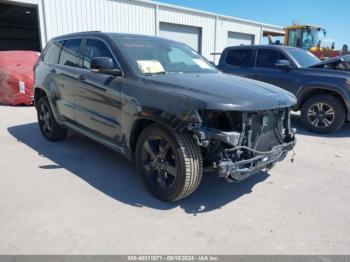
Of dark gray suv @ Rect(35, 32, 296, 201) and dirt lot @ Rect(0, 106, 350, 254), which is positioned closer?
dirt lot @ Rect(0, 106, 350, 254)

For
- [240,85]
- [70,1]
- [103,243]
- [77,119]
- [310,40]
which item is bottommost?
[103,243]

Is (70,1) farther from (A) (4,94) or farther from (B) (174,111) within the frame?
(B) (174,111)

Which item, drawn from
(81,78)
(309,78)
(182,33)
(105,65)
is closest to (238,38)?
(182,33)

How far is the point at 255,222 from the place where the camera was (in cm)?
305

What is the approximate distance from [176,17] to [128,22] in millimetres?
3248

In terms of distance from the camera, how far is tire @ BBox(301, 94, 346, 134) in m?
6.22

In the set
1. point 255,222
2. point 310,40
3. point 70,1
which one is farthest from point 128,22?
point 255,222

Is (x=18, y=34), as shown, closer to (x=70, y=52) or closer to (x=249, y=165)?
(x=70, y=52)

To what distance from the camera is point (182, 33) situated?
17.6 metres

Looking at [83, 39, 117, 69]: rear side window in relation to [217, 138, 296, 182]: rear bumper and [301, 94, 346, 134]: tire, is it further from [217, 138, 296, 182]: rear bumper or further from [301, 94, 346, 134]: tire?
[301, 94, 346, 134]: tire

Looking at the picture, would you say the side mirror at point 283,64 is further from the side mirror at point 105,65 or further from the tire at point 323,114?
the side mirror at point 105,65

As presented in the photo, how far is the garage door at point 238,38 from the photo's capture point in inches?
829

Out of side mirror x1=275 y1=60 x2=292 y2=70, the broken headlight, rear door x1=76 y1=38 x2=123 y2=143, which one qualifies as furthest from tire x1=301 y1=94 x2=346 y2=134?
rear door x1=76 y1=38 x2=123 y2=143

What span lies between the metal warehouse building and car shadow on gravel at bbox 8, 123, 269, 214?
8.23 metres
